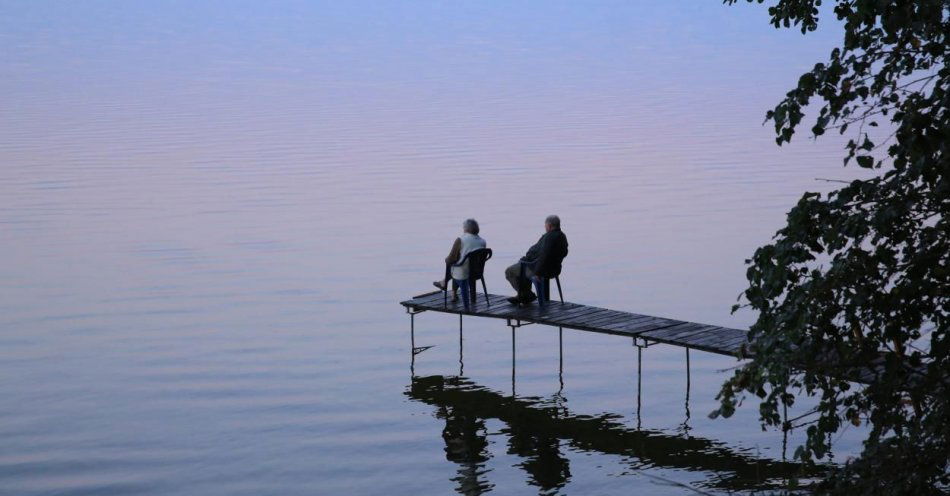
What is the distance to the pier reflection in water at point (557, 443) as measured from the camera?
1612 cm

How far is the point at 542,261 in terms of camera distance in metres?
20.0

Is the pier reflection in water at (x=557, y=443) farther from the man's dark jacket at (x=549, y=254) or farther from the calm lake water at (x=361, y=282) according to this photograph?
the man's dark jacket at (x=549, y=254)

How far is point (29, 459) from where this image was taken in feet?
56.8

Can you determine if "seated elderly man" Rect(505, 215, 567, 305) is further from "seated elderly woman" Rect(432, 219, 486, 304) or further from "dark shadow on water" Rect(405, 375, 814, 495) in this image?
"dark shadow on water" Rect(405, 375, 814, 495)

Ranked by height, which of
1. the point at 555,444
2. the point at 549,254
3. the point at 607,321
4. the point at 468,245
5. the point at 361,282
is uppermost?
the point at 468,245

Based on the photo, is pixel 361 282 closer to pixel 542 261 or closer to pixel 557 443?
pixel 542 261

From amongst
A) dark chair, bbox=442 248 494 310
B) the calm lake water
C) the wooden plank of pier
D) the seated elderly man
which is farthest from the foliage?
dark chair, bbox=442 248 494 310

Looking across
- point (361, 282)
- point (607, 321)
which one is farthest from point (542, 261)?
point (361, 282)

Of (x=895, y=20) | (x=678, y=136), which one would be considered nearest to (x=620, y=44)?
(x=678, y=136)

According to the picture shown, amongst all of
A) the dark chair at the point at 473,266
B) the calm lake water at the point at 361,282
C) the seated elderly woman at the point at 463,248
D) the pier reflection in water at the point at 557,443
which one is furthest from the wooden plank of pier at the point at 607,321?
the calm lake water at the point at 361,282

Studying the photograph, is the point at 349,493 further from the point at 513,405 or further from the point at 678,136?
the point at 678,136

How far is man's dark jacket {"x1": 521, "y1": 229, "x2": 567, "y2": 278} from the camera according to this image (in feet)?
65.5

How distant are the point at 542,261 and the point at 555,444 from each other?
3.18m

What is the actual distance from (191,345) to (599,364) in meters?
6.40
